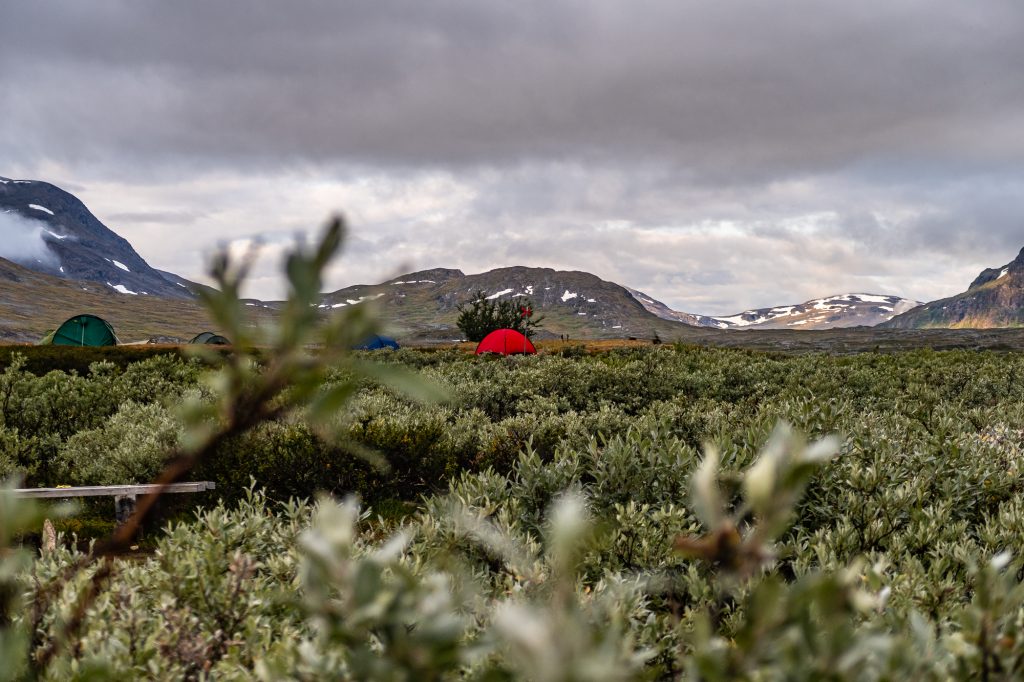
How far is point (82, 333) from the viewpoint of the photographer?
5066 centimetres

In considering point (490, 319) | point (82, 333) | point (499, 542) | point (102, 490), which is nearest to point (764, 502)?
point (499, 542)

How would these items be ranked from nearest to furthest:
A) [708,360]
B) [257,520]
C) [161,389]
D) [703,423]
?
[257,520] → [703,423] → [161,389] → [708,360]

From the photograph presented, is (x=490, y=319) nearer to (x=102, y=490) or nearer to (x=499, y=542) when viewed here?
A: (x=102, y=490)

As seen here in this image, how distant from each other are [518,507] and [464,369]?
1439cm

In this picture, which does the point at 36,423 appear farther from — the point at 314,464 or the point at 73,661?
the point at 73,661

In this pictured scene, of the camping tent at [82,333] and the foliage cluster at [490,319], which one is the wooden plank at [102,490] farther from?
the camping tent at [82,333]

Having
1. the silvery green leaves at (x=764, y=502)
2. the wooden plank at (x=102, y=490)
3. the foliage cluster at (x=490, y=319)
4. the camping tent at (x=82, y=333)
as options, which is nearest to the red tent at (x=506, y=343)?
the foliage cluster at (x=490, y=319)

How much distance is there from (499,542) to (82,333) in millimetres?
59735

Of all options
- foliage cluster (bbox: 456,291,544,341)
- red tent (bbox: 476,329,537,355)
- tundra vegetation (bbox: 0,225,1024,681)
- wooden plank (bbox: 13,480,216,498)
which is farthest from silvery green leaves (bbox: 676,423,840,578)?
foliage cluster (bbox: 456,291,544,341)

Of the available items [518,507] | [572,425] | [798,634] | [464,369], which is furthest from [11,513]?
[464,369]

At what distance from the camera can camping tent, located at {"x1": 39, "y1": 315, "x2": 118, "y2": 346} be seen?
50.4 meters

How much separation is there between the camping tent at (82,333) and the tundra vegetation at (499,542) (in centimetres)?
4286

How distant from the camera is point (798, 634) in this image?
46.3 inches

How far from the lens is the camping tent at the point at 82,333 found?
1983 inches
